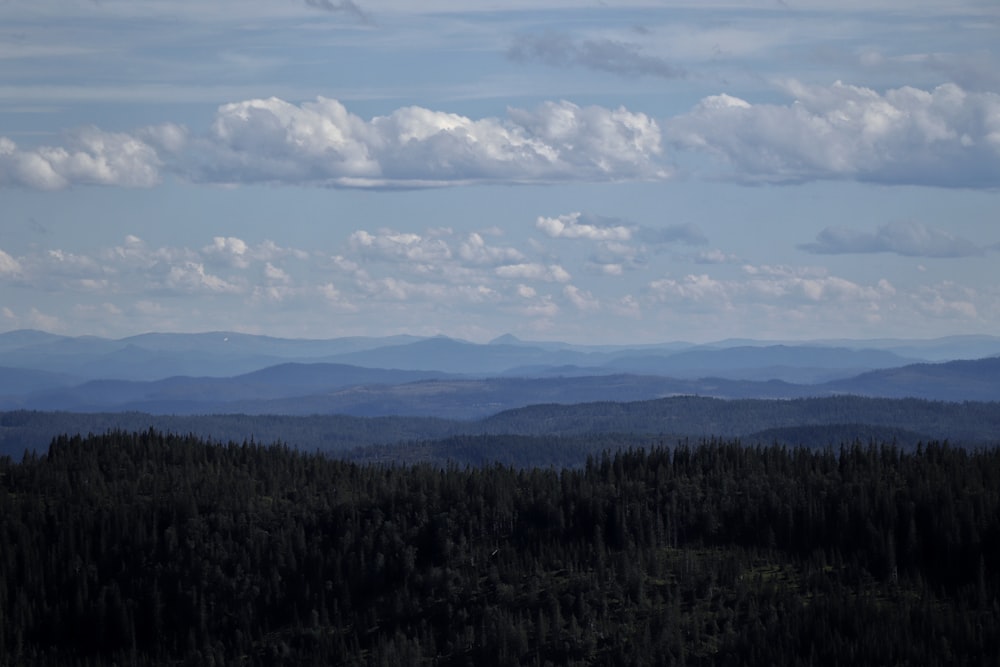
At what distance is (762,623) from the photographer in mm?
178750

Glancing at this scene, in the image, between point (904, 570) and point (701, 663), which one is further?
point (904, 570)

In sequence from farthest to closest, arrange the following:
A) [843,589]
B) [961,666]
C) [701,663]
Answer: [843,589], [701,663], [961,666]

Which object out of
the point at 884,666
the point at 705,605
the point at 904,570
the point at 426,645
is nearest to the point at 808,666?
the point at 884,666

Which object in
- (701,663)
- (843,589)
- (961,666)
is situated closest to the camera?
(961,666)

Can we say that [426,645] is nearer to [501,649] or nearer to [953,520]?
[501,649]

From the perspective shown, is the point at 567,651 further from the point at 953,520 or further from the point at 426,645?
the point at 953,520

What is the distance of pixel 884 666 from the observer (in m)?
160

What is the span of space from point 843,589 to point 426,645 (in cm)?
5171

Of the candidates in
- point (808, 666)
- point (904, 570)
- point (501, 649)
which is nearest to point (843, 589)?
point (904, 570)

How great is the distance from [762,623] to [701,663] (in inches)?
356

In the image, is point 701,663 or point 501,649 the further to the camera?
point 501,649

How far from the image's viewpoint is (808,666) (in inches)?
6427

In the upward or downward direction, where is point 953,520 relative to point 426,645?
upward

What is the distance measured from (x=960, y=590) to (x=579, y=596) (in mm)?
45586
